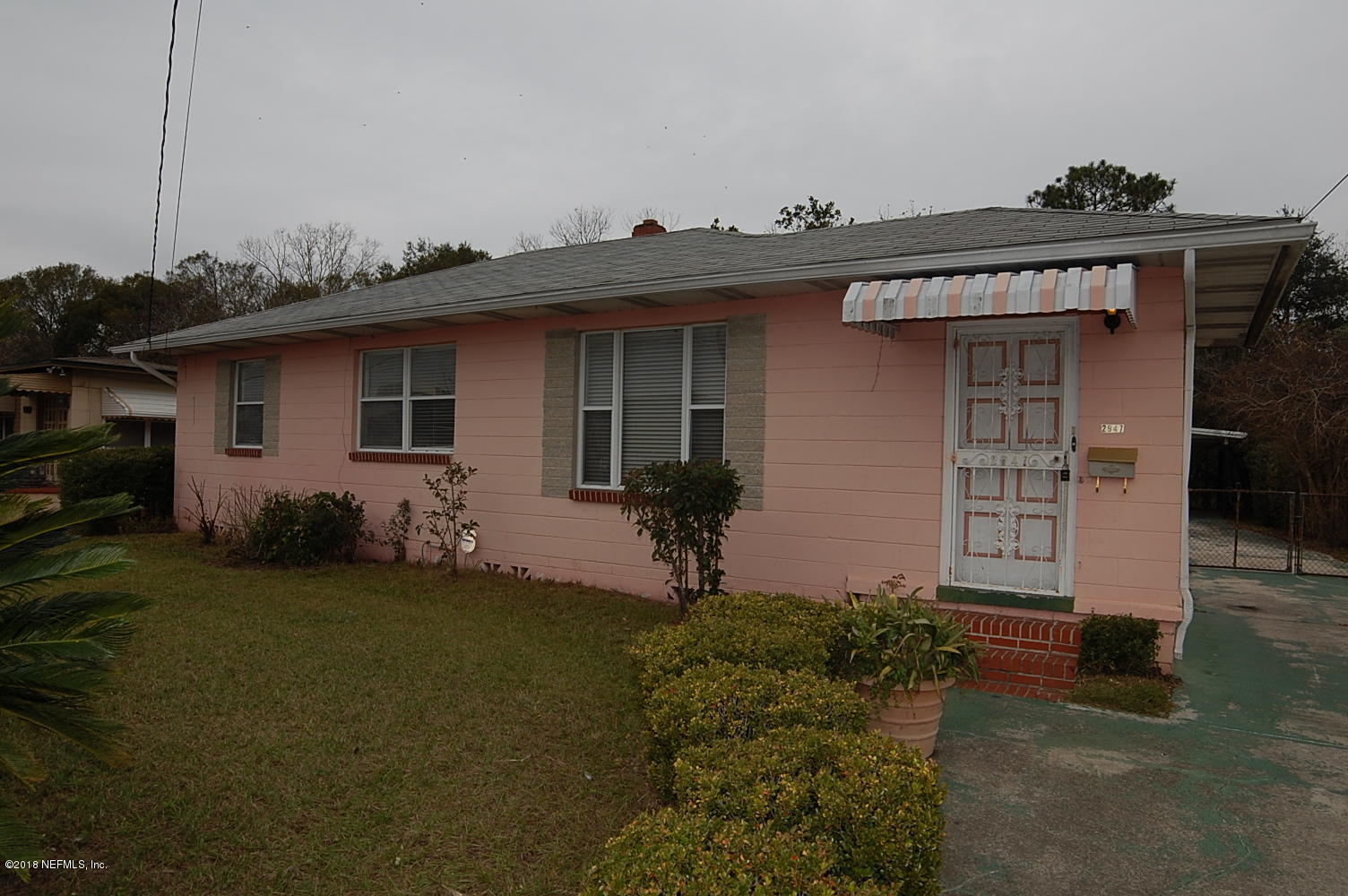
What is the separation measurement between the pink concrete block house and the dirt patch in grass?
0.23 m

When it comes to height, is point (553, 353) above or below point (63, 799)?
above

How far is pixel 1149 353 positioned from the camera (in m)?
5.53

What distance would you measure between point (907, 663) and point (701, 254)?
17.7 ft

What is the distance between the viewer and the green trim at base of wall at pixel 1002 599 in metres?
5.76

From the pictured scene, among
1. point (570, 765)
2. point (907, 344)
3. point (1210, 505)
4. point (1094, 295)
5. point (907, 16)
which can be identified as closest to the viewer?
point (570, 765)

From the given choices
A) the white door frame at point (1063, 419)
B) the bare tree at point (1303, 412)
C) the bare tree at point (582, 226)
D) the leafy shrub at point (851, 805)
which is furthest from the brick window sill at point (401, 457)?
the bare tree at point (582, 226)

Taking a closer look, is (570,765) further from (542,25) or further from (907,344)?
(542,25)

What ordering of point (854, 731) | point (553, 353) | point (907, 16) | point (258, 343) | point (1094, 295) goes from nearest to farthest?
point (854, 731), point (1094, 295), point (553, 353), point (907, 16), point (258, 343)

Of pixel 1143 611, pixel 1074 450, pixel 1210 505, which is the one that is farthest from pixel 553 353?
pixel 1210 505

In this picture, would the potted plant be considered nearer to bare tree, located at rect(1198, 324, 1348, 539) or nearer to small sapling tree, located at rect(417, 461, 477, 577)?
small sapling tree, located at rect(417, 461, 477, 577)

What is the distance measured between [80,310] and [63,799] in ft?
121

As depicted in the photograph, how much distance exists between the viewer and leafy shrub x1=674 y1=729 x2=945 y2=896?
2.35 m

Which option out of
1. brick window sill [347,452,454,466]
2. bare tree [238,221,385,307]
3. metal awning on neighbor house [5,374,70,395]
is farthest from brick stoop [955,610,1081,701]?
bare tree [238,221,385,307]

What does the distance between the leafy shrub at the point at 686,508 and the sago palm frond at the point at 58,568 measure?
3.89 metres
